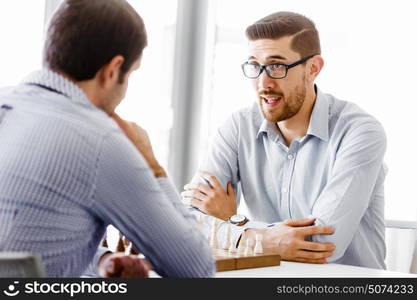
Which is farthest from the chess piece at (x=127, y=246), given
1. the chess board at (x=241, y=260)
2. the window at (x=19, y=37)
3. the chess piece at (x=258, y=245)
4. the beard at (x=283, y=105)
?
the window at (x=19, y=37)

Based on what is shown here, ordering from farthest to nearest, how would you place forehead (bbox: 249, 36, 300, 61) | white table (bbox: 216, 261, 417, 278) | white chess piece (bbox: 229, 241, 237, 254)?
forehead (bbox: 249, 36, 300, 61) < white chess piece (bbox: 229, 241, 237, 254) < white table (bbox: 216, 261, 417, 278)

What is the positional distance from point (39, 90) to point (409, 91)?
3.24 metres

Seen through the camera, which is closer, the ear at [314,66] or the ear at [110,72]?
the ear at [110,72]

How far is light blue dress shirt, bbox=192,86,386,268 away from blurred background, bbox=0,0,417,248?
1.16 metres

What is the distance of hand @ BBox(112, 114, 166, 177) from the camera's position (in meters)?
1.72

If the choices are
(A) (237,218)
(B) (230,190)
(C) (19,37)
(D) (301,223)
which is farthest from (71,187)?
(C) (19,37)

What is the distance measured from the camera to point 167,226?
1.51 m

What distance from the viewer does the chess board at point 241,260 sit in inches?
87.1

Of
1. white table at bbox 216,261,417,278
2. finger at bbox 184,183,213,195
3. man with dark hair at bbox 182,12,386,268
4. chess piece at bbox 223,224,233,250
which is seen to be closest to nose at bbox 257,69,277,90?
man with dark hair at bbox 182,12,386,268

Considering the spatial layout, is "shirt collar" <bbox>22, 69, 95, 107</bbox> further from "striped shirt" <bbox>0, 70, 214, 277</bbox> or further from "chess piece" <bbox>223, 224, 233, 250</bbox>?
"chess piece" <bbox>223, 224, 233, 250</bbox>

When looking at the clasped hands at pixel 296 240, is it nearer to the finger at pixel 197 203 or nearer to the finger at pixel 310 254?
the finger at pixel 310 254

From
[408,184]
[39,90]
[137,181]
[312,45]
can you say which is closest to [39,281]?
[137,181]

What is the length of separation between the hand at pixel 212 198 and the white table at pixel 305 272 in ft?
1.86

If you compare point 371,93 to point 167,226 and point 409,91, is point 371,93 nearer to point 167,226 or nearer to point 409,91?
point 409,91
